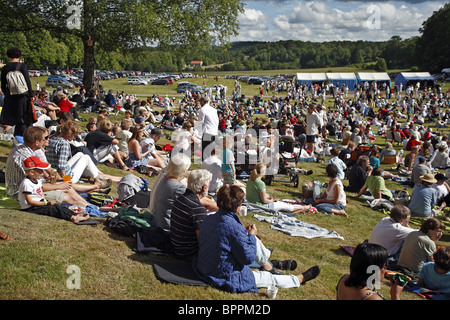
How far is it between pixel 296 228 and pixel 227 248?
354 centimetres

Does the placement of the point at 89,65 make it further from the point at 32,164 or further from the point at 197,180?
the point at 197,180

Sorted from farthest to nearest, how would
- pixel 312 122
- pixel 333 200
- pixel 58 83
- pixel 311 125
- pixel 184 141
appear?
pixel 58 83 < pixel 311 125 < pixel 312 122 < pixel 184 141 < pixel 333 200

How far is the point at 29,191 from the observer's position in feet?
18.4

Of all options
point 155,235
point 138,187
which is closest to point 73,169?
point 138,187

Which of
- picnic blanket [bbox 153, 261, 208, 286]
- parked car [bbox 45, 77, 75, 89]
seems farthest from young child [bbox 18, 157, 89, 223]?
parked car [bbox 45, 77, 75, 89]

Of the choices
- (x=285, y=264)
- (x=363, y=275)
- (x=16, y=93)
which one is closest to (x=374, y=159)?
(x=285, y=264)

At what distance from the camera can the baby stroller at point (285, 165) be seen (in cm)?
1173

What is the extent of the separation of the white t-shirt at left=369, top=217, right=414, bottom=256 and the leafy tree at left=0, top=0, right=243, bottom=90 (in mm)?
Result: 15326

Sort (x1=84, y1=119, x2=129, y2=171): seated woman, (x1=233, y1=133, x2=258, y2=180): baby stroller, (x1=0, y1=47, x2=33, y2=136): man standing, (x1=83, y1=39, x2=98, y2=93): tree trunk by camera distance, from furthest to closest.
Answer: (x1=83, y1=39, x2=98, y2=93): tree trunk → (x1=233, y1=133, x2=258, y2=180): baby stroller → (x1=84, y1=119, x2=129, y2=171): seated woman → (x1=0, y1=47, x2=33, y2=136): man standing

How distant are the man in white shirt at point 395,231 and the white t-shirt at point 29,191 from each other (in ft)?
17.1

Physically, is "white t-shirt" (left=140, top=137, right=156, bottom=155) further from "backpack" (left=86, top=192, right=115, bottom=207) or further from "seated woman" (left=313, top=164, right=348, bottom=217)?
"seated woman" (left=313, top=164, right=348, bottom=217)

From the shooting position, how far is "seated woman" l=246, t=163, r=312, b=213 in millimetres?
8461

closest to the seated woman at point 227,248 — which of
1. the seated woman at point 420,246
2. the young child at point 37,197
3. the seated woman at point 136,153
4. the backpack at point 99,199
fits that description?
the young child at point 37,197

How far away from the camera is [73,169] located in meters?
7.93
